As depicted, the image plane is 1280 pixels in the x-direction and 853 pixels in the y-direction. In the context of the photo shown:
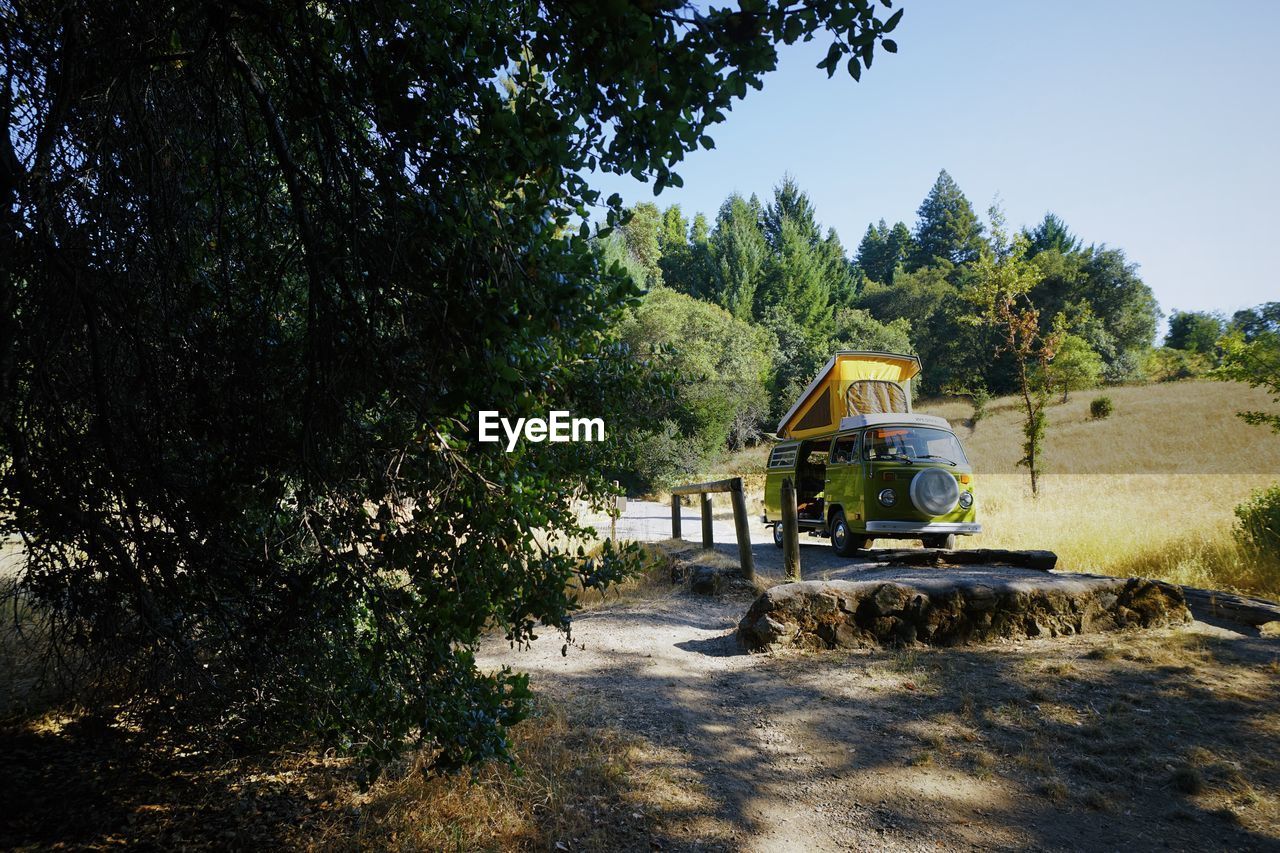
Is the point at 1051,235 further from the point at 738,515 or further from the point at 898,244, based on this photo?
the point at 738,515

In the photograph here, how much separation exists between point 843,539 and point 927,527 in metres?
1.53

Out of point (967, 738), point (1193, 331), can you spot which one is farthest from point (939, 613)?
point (1193, 331)

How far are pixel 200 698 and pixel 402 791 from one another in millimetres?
1093

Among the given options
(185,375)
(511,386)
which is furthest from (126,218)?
(511,386)

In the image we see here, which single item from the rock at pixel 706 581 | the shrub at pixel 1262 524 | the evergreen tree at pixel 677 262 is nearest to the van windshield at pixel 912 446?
the shrub at pixel 1262 524

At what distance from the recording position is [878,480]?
11.0 m

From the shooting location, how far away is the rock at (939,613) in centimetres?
630

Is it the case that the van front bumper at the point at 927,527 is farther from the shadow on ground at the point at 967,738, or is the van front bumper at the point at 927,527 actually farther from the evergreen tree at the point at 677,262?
the evergreen tree at the point at 677,262

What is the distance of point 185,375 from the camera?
3525 mm

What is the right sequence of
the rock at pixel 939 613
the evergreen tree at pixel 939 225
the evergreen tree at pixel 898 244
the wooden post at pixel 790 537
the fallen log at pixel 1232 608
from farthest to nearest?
the evergreen tree at pixel 898 244 → the evergreen tree at pixel 939 225 → the wooden post at pixel 790 537 → the fallen log at pixel 1232 608 → the rock at pixel 939 613

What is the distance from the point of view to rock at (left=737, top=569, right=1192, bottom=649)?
6.30 meters

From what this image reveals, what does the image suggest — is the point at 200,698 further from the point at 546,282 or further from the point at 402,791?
the point at 546,282

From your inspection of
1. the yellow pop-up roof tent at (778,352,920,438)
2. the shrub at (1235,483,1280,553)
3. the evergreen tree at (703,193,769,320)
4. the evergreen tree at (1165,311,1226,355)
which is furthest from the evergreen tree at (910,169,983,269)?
the shrub at (1235,483,1280,553)

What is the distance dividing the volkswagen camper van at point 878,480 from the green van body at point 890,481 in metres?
0.01
